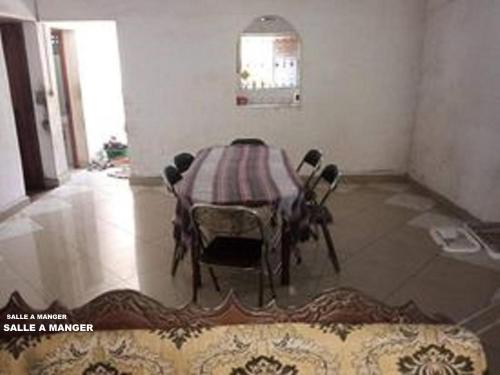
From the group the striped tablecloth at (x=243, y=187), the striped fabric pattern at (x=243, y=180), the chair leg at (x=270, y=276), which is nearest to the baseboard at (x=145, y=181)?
the striped fabric pattern at (x=243, y=180)

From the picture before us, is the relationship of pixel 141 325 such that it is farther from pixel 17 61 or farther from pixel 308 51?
pixel 17 61

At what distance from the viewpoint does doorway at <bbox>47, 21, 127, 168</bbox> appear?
5.76m

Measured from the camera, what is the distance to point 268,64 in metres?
5.05

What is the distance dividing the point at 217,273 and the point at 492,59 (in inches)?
117

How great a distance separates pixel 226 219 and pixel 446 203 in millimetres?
2980

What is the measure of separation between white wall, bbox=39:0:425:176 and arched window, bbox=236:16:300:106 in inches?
3.9

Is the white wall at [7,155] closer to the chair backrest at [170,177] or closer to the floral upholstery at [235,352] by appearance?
the chair backrest at [170,177]

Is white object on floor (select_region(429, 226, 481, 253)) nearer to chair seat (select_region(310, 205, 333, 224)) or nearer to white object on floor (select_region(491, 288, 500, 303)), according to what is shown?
white object on floor (select_region(491, 288, 500, 303))

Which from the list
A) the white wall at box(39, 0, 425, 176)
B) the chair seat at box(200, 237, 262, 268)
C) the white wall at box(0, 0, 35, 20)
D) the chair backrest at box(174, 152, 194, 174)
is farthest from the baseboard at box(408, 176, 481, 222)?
the white wall at box(0, 0, 35, 20)

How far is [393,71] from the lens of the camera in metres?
4.96

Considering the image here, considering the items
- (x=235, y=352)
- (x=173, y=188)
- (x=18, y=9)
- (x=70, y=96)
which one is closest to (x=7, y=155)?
(x=18, y=9)

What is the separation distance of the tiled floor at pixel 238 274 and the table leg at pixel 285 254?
0.24ft

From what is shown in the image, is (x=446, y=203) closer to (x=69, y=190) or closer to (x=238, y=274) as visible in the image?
(x=238, y=274)

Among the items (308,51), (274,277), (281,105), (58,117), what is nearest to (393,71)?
(308,51)
